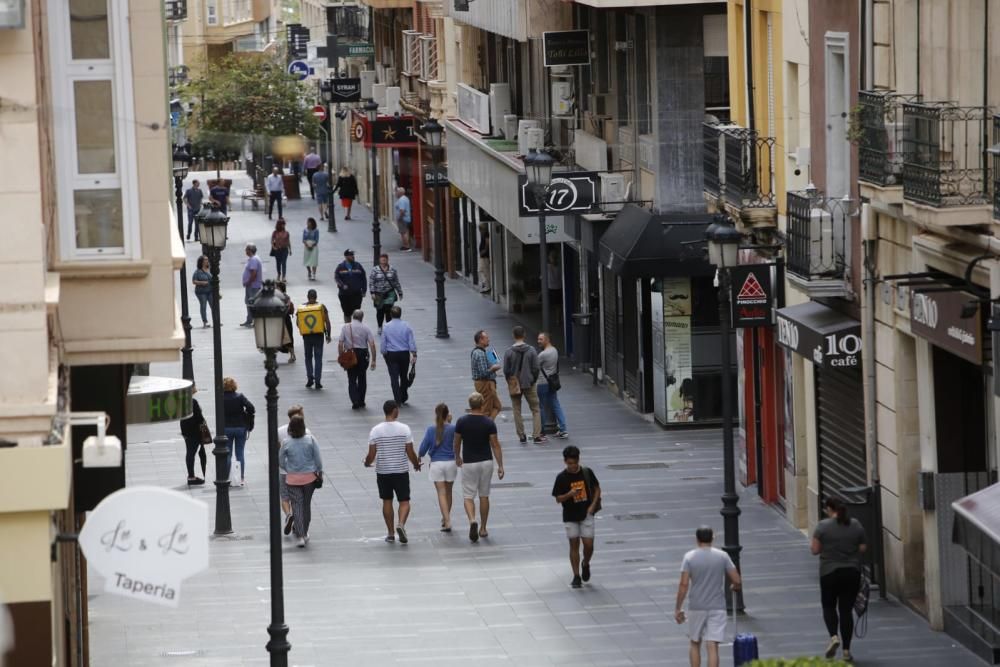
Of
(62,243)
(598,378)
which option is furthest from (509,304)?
(62,243)

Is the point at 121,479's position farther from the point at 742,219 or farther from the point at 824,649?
the point at 742,219

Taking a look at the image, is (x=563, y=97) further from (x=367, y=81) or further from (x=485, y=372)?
(x=367, y=81)

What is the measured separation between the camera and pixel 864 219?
19828 mm

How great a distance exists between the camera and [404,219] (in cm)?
5466

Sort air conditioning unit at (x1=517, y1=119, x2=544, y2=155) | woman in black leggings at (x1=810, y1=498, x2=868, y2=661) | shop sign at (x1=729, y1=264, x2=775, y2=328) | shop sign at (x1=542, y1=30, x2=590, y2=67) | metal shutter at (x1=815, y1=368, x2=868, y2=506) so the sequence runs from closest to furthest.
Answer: woman in black leggings at (x1=810, y1=498, x2=868, y2=661), metal shutter at (x1=815, y1=368, x2=868, y2=506), shop sign at (x1=729, y1=264, x2=775, y2=328), shop sign at (x1=542, y1=30, x2=590, y2=67), air conditioning unit at (x1=517, y1=119, x2=544, y2=155)

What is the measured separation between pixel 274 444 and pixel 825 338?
597cm

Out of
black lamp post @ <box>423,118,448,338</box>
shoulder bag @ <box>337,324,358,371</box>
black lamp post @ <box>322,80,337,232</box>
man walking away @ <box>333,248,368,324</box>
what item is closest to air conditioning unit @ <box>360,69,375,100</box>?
black lamp post @ <box>322,80,337,232</box>

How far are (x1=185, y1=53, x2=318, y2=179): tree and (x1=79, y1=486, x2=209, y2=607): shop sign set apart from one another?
58.9 meters

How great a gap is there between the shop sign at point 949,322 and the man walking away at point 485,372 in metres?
10.7

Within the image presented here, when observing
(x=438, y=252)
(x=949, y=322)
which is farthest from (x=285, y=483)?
(x=438, y=252)

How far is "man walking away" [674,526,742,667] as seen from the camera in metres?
16.6

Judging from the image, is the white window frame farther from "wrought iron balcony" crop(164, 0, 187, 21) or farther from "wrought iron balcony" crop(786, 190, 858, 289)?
"wrought iron balcony" crop(164, 0, 187, 21)

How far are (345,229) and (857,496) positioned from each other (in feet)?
136

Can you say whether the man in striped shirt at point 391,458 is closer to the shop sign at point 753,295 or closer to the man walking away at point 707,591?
the shop sign at point 753,295
